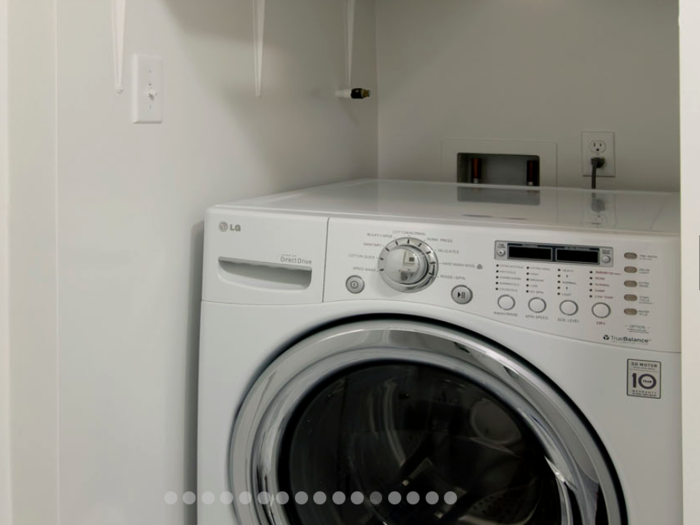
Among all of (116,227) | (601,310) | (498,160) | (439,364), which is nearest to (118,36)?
(116,227)

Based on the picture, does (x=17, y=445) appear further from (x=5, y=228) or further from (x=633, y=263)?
(x=633, y=263)

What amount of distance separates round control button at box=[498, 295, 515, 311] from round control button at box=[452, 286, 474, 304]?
4 cm

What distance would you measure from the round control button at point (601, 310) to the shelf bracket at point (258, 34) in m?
0.77

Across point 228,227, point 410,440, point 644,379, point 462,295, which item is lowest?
point 410,440

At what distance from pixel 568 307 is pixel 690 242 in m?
0.34

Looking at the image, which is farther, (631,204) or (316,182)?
(316,182)

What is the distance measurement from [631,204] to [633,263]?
0.42 metres

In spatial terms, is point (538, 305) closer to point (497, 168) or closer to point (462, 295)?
point (462, 295)

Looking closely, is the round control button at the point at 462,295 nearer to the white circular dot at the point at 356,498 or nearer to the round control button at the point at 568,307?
the round control button at the point at 568,307

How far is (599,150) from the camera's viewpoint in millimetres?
1744

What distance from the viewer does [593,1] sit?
1713 millimetres

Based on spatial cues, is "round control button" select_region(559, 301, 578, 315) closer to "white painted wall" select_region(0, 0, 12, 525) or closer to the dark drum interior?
the dark drum interior

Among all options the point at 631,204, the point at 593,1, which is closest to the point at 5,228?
the point at 631,204

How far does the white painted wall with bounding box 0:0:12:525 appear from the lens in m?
0.93
